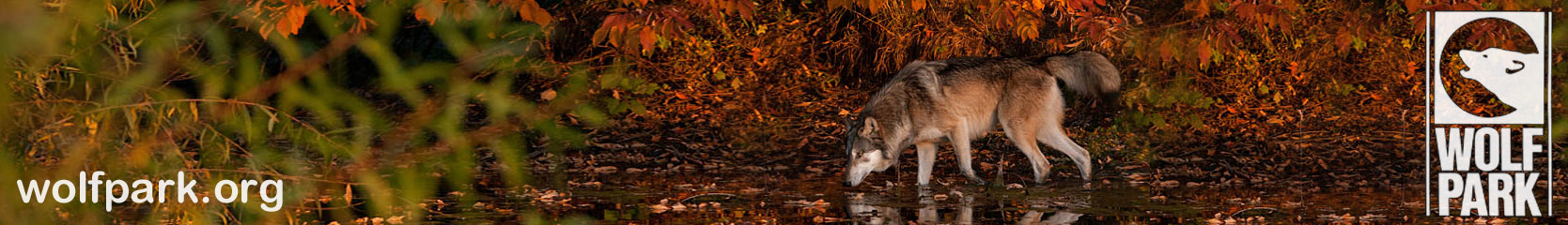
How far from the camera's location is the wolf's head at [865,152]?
1018cm

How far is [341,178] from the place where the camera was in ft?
9.91

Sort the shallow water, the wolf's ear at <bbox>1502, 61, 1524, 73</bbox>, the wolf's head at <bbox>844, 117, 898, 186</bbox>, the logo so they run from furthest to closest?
the wolf's ear at <bbox>1502, 61, 1524, 73</bbox> < the wolf's head at <bbox>844, 117, 898, 186</bbox> < the logo < the shallow water

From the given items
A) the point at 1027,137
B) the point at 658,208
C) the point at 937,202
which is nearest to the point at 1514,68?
the point at 1027,137

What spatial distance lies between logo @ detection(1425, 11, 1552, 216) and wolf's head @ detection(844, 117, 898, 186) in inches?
107

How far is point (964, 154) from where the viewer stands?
1047cm

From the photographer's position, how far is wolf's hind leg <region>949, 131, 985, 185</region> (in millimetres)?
10438

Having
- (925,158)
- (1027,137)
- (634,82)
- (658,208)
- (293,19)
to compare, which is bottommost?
(658,208)

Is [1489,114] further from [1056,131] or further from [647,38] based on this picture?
[647,38]

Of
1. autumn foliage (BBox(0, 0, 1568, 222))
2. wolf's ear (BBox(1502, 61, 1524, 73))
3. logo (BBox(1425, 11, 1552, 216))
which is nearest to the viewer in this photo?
autumn foliage (BBox(0, 0, 1568, 222))

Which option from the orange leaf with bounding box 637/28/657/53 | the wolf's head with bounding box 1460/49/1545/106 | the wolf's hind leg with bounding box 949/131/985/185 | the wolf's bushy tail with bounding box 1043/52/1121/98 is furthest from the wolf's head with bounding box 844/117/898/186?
the wolf's head with bounding box 1460/49/1545/106

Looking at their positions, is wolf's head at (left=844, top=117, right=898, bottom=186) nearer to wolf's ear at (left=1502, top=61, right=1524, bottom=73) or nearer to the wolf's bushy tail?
the wolf's bushy tail

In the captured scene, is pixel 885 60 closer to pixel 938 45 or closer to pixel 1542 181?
pixel 938 45

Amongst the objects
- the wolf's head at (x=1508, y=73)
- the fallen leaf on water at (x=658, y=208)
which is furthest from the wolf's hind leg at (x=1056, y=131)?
the wolf's head at (x=1508, y=73)

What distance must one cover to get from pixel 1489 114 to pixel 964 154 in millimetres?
5322
